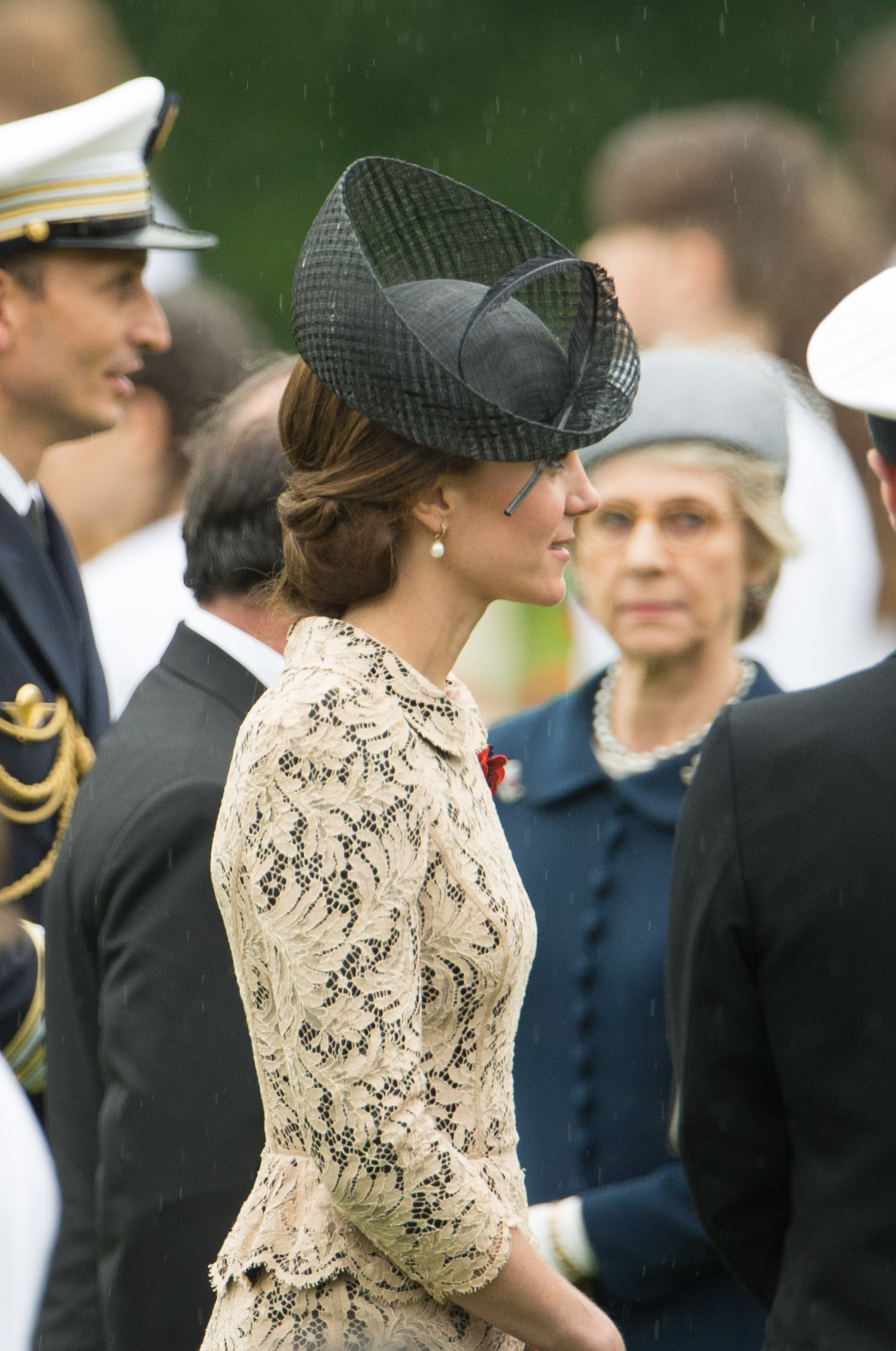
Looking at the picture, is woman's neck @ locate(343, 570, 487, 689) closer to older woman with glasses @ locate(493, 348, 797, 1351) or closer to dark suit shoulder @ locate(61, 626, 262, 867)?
dark suit shoulder @ locate(61, 626, 262, 867)

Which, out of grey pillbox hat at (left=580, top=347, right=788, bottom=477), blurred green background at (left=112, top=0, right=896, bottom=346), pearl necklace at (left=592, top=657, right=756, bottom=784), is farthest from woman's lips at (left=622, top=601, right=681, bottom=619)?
blurred green background at (left=112, top=0, right=896, bottom=346)

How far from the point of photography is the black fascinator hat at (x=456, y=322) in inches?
81.3

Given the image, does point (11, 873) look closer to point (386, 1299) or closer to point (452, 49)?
point (386, 1299)

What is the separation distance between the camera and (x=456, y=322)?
2107 mm

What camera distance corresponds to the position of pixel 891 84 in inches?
177

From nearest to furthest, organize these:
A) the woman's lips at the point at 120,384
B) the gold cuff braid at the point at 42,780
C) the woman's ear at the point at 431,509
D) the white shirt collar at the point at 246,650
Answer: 1. the woman's ear at the point at 431,509
2. the white shirt collar at the point at 246,650
3. the gold cuff braid at the point at 42,780
4. the woman's lips at the point at 120,384

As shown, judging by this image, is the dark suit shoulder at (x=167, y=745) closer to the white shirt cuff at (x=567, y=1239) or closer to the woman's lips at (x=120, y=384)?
the white shirt cuff at (x=567, y=1239)

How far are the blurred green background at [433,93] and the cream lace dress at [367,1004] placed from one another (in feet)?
22.7

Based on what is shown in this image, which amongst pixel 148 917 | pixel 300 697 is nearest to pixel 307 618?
pixel 300 697

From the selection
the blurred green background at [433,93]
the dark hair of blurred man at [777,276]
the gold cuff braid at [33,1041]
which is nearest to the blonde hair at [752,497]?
the dark hair of blurred man at [777,276]

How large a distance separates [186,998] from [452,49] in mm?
7597

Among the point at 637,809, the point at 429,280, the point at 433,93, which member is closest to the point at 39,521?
the point at 637,809

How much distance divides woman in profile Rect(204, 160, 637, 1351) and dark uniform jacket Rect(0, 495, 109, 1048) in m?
1.06

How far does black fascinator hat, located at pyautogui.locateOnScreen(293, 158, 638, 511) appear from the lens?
2064 millimetres
